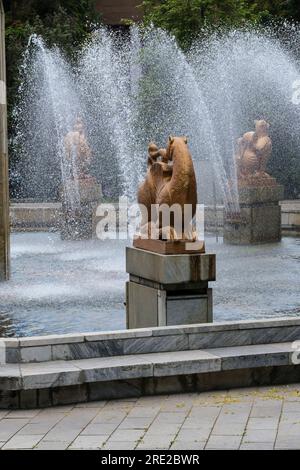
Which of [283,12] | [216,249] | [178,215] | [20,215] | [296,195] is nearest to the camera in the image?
[178,215]

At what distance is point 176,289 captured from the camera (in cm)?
1073

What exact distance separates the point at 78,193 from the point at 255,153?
3.81 meters

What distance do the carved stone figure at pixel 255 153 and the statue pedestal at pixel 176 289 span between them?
982 centimetres

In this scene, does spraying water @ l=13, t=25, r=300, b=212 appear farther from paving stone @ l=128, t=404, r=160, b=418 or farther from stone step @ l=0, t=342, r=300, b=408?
paving stone @ l=128, t=404, r=160, b=418

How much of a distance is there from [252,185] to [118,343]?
36.7ft

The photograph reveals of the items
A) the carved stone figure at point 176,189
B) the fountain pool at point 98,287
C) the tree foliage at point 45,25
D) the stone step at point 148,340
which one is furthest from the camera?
the tree foliage at point 45,25

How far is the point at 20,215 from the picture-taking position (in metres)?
24.3

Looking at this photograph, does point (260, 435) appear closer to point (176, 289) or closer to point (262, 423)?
point (262, 423)

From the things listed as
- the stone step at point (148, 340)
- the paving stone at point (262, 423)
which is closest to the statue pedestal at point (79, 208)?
the stone step at point (148, 340)

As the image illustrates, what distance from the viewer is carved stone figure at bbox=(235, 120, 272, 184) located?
2061cm

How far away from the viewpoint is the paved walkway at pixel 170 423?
8062 mm

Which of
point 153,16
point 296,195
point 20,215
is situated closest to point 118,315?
point 20,215

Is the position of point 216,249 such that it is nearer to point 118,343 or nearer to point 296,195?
point 118,343

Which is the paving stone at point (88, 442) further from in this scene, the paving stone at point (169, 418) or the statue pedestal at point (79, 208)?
the statue pedestal at point (79, 208)
